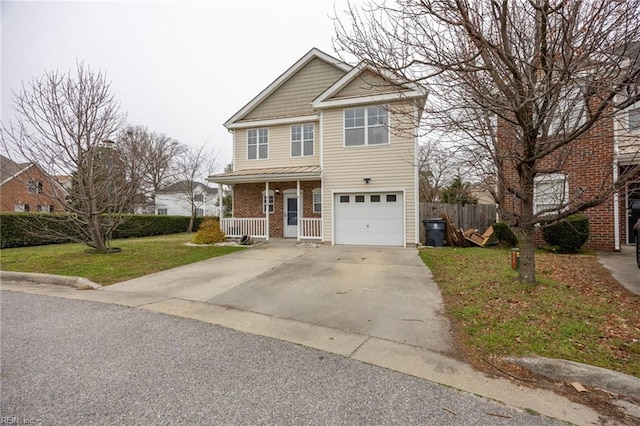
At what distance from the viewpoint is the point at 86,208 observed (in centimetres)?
1077

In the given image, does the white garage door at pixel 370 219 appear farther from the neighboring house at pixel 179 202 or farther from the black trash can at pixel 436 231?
the neighboring house at pixel 179 202

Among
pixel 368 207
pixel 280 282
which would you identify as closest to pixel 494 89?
pixel 280 282

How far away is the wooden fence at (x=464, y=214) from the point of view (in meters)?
13.9

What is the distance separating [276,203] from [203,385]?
482 inches

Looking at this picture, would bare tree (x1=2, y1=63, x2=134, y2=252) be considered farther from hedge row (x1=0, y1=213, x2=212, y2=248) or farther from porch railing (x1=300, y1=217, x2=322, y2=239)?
porch railing (x1=300, y1=217, x2=322, y2=239)

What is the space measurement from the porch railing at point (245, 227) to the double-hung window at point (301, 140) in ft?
11.8

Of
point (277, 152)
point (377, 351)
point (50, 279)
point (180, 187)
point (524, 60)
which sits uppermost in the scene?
point (180, 187)

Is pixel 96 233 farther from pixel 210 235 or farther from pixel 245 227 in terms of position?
pixel 245 227

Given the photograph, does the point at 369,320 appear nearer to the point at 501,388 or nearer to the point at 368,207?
the point at 501,388

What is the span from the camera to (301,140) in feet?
47.5

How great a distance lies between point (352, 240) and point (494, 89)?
8.85m

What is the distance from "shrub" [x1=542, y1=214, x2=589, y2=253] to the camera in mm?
9633

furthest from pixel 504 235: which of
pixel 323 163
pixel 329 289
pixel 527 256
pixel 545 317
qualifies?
pixel 329 289

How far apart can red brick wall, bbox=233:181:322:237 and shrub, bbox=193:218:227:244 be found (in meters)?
1.60
